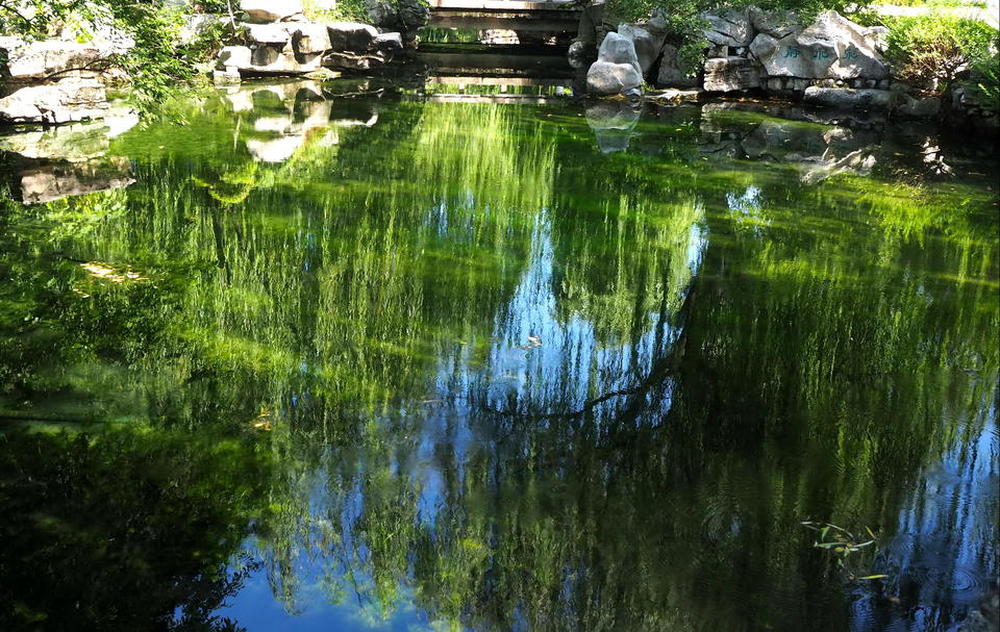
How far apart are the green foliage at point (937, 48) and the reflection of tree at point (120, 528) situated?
9783 mm

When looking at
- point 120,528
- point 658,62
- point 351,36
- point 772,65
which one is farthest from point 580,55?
point 120,528

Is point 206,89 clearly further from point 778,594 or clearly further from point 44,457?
point 778,594

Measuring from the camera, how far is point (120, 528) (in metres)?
2.93

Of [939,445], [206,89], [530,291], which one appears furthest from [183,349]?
[206,89]

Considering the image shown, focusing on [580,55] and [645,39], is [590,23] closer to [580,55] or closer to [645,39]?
[580,55]

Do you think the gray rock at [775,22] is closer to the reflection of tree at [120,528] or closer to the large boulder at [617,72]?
the large boulder at [617,72]

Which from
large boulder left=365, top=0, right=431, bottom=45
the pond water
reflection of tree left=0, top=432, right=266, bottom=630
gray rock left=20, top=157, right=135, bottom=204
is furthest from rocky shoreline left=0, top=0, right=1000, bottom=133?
reflection of tree left=0, top=432, right=266, bottom=630

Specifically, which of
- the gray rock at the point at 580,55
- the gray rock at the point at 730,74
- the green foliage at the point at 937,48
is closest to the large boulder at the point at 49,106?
the gray rock at the point at 730,74

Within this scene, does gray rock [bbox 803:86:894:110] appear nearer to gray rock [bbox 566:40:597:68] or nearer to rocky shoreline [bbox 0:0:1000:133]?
rocky shoreline [bbox 0:0:1000:133]

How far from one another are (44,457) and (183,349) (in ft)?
3.36

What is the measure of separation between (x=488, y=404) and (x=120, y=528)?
5.02 feet

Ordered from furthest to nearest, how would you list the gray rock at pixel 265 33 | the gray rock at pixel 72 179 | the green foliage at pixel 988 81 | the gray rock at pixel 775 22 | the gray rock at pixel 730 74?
the gray rock at pixel 265 33 → the gray rock at pixel 730 74 → the gray rock at pixel 775 22 → the green foliage at pixel 988 81 → the gray rock at pixel 72 179

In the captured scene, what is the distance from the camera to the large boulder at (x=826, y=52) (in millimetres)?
11961

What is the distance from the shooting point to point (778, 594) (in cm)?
273
